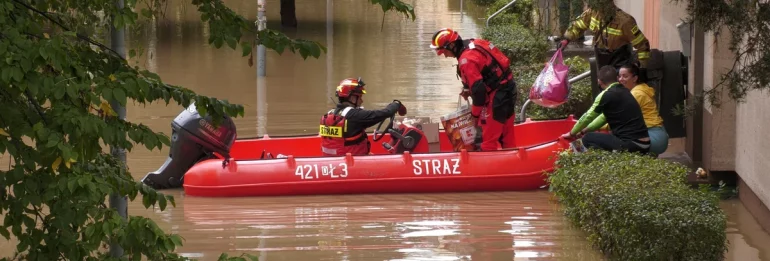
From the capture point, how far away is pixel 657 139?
11.4m

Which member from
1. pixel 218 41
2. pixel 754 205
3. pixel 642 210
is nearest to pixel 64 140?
pixel 218 41

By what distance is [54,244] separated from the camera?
498cm

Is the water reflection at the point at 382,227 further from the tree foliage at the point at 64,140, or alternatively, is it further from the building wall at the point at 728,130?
the tree foliage at the point at 64,140

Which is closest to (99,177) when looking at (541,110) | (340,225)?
(340,225)

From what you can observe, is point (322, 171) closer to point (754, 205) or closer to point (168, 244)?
point (754, 205)

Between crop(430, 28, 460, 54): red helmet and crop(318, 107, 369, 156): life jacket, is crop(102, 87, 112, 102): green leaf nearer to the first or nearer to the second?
crop(318, 107, 369, 156): life jacket

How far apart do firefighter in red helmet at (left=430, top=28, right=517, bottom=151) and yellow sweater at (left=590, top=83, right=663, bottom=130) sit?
3.32 feet

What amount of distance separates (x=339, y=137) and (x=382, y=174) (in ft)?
1.92

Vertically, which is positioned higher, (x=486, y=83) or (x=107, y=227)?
(x=486, y=83)

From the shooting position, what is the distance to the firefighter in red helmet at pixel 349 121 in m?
11.8

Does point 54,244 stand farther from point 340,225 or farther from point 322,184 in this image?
point 322,184

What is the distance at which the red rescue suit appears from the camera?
473 inches

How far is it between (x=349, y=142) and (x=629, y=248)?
4.29 m

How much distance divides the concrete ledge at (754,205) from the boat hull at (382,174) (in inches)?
66.1
